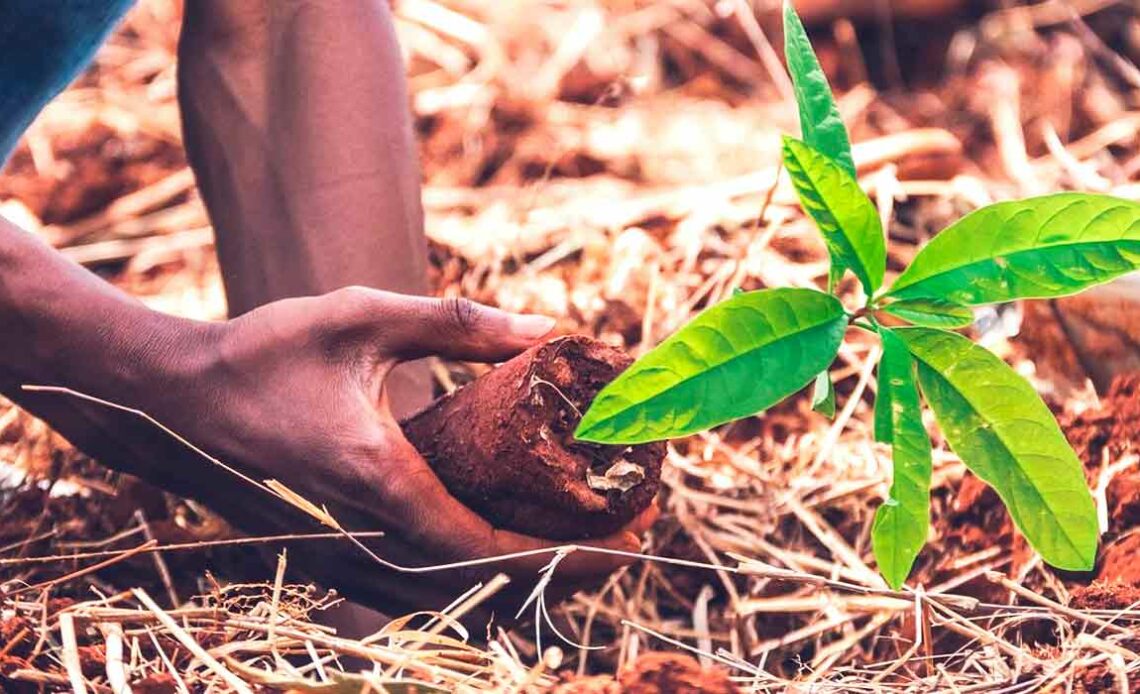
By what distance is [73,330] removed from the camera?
1.22 metres

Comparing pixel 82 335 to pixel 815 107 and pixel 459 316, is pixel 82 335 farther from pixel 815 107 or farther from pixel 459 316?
pixel 815 107

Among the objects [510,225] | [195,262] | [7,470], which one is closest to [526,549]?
[7,470]

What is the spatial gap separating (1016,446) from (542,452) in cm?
39

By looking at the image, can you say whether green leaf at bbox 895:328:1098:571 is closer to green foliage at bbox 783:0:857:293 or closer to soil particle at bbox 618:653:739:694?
green foliage at bbox 783:0:857:293

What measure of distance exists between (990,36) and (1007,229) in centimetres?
216

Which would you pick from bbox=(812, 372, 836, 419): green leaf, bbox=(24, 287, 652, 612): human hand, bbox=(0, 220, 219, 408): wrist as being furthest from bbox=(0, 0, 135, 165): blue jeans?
bbox=(812, 372, 836, 419): green leaf

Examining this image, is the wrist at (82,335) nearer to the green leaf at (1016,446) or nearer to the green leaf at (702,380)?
the green leaf at (702,380)

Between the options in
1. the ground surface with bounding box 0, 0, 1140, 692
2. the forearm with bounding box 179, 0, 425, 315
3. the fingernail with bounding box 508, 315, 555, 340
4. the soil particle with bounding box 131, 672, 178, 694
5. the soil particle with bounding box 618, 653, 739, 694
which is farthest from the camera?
the forearm with bounding box 179, 0, 425, 315

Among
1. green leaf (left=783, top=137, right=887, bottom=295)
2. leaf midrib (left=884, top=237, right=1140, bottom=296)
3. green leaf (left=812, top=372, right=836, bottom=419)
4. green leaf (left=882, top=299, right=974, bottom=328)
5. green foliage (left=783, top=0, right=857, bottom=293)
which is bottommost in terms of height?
green leaf (left=812, top=372, right=836, bottom=419)

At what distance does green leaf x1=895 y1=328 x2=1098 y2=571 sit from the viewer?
1.04m

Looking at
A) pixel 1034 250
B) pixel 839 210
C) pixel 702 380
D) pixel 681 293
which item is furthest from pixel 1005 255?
pixel 681 293

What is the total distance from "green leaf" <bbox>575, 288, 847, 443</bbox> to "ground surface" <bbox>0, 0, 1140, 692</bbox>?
0.14m

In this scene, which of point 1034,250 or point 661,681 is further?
point 1034,250

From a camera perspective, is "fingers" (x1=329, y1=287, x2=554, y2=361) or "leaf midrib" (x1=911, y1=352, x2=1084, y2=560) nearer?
"leaf midrib" (x1=911, y1=352, x2=1084, y2=560)
